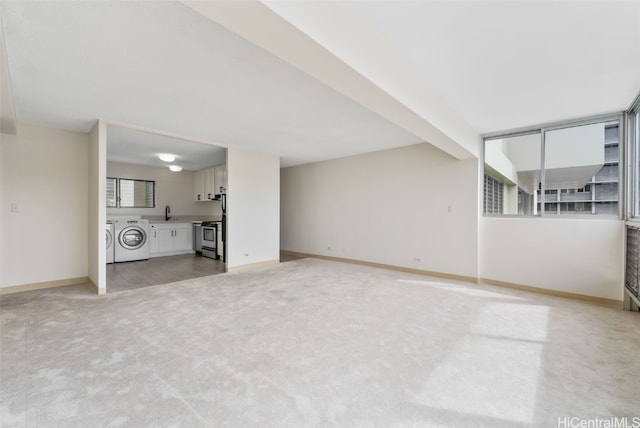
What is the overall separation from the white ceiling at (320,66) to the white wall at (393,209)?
3.79 ft

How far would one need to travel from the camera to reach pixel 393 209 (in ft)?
17.2

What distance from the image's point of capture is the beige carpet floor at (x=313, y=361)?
151 centimetres

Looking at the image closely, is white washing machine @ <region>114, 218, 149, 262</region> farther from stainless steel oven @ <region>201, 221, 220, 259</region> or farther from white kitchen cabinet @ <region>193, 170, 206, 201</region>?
white kitchen cabinet @ <region>193, 170, 206, 201</region>

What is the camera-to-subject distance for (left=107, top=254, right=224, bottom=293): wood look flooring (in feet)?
14.0

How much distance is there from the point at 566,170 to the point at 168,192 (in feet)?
27.9

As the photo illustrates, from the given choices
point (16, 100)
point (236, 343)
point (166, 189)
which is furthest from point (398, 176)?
point (166, 189)

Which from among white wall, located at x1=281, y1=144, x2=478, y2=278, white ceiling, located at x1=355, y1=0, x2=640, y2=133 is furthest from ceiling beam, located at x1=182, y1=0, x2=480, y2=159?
white wall, located at x1=281, y1=144, x2=478, y2=278

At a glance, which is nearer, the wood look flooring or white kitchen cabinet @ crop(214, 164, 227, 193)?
the wood look flooring

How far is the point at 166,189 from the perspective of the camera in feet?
24.3

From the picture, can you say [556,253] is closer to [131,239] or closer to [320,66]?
[320,66]

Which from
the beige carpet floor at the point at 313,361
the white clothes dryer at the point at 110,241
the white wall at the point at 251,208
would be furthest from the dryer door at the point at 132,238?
the white wall at the point at 251,208

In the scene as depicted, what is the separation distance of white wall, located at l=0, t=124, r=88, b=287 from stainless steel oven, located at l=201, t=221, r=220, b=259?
8.22 feet

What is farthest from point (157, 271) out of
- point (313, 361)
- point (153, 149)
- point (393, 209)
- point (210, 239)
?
point (393, 209)

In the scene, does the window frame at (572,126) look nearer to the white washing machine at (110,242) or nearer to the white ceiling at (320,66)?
the white ceiling at (320,66)
